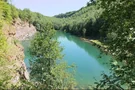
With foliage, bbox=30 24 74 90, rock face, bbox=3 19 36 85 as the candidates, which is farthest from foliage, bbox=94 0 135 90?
foliage, bbox=30 24 74 90

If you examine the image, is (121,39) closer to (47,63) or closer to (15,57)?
(15,57)

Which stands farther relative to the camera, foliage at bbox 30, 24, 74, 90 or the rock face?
foliage at bbox 30, 24, 74, 90

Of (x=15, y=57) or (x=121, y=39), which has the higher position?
(x=121, y=39)

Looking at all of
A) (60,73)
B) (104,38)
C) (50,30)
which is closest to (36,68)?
(60,73)

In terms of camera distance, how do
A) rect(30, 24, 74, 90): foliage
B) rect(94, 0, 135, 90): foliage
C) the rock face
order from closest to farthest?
rect(94, 0, 135, 90): foliage, the rock face, rect(30, 24, 74, 90): foliage

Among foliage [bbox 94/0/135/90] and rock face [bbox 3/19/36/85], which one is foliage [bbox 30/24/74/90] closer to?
rock face [bbox 3/19/36/85]

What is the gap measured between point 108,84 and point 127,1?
1649 millimetres

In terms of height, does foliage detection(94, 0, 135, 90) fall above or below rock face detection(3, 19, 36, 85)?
above

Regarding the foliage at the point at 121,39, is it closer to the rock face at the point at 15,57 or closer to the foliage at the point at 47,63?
the rock face at the point at 15,57

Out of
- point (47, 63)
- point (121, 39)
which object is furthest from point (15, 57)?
point (121, 39)

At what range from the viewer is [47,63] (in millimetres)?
26406

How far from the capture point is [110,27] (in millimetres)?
5184

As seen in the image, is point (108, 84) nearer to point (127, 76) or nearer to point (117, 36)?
point (127, 76)

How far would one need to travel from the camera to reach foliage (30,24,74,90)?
2528cm
